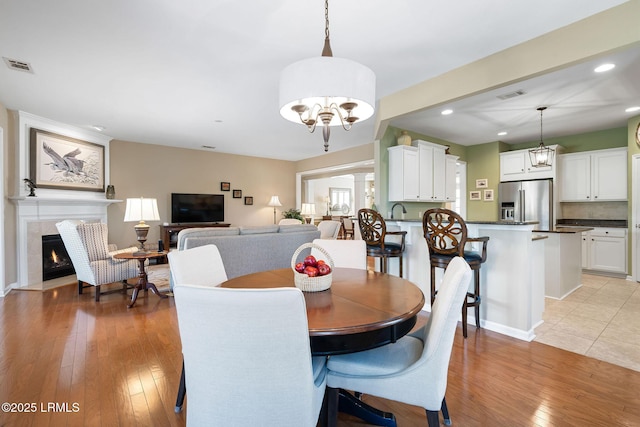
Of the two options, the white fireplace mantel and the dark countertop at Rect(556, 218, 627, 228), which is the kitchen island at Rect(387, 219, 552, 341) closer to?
the dark countertop at Rect(556, 218, 627, 228)

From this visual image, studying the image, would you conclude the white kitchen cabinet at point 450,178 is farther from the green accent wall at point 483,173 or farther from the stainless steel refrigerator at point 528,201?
the stainless steel refrigerator at point 528,201

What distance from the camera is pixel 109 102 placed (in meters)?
3.82

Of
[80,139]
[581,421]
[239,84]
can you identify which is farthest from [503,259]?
[80,139]

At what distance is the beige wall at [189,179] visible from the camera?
19.3ft

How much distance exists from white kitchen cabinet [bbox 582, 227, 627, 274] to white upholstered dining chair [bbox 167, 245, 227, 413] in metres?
5.65

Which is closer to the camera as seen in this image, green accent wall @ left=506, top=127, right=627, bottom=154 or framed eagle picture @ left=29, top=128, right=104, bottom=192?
framed eagle picture @ left=29, top=128, right=104, bottom=192

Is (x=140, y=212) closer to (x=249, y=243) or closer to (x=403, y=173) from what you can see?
(x=249, y=243)

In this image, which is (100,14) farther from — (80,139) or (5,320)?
(80,139)

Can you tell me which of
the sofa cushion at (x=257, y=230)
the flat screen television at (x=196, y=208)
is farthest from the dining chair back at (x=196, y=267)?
the flat screen television at (x=196, y=208)

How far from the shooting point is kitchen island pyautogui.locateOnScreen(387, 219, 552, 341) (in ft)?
8.47

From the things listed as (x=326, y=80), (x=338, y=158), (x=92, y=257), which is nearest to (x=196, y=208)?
(x=92, y=257)

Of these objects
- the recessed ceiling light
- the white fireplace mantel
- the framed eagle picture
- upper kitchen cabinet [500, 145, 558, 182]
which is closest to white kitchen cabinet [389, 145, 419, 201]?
the recessed ceiling light

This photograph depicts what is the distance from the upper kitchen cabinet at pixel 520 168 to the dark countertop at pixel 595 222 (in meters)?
0.96

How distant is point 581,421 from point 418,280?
1833 mm
